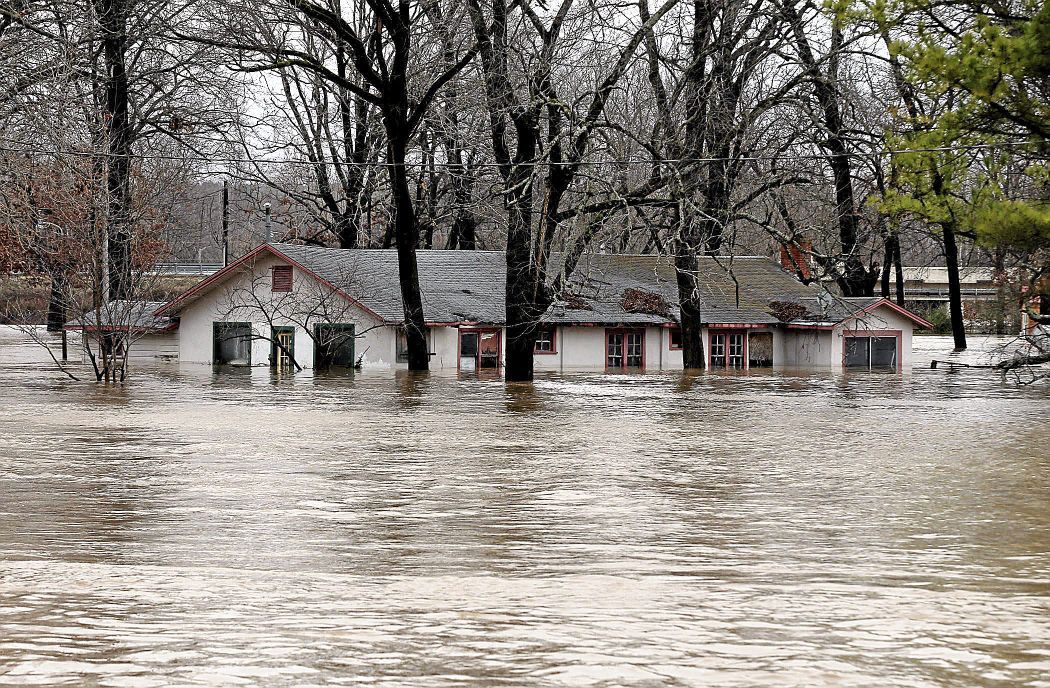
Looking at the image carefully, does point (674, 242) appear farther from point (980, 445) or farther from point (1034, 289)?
point (980, 445)

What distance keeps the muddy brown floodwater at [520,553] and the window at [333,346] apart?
66.6 feet

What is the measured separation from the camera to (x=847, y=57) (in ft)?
149

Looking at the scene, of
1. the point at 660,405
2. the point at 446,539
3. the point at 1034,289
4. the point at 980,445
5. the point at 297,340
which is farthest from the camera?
the point at 297,340

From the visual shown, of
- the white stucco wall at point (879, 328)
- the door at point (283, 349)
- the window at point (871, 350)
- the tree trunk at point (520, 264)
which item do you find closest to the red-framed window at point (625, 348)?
the white stucco wall at point (879, 328)

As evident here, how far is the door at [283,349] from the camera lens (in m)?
48.4

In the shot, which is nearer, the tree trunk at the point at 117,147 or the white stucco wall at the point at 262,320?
Result: the tree trunk at the point at 117,147

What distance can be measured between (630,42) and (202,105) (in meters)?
15.2

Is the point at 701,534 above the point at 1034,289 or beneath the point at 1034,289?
beneath

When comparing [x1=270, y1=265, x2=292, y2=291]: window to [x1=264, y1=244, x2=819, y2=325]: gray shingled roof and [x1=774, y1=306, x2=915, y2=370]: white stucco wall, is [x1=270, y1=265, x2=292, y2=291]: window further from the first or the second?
[x1=774, y1=306, x2=915, y2=370]: white stucco wall

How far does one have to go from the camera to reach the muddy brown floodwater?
29.9 ft

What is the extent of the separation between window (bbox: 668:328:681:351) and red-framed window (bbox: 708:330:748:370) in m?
1.22

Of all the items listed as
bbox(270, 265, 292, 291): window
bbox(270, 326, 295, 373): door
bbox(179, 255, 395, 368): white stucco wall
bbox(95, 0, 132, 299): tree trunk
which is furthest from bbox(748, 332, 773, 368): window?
bbox(95, 0, 132, 299): tree trunk

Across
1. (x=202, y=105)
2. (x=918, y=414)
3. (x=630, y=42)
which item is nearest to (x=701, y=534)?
(x=918, y=414)

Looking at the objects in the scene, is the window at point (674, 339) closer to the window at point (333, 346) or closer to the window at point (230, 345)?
the window at point (333, 346)
